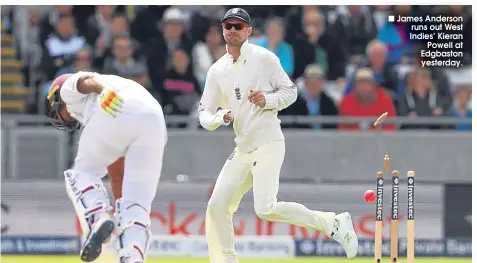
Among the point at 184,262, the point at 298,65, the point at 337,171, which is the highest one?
the point at 298,65

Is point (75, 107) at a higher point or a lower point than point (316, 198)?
higher

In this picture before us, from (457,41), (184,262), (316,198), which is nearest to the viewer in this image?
(184,262)

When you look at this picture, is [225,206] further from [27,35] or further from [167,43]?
[27,35]

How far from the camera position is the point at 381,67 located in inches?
513

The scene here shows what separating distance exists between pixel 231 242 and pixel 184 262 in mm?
2486

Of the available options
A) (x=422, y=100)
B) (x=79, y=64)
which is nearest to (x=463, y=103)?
(x=422, y=100)

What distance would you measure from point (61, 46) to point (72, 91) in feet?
19.9

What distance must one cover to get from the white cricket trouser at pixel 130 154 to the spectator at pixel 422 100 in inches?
239

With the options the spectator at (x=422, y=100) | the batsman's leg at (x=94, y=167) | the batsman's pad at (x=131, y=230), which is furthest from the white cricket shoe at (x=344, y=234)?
the spectator at (x=422, y=100)

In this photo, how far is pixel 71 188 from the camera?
7016 mm

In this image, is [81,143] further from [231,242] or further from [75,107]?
[231,242]

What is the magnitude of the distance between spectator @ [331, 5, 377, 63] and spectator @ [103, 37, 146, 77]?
230 centimetres

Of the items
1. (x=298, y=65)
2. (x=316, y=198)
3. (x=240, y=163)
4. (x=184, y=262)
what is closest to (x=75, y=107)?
(x=240, y=163)

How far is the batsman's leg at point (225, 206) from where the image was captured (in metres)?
8.01
